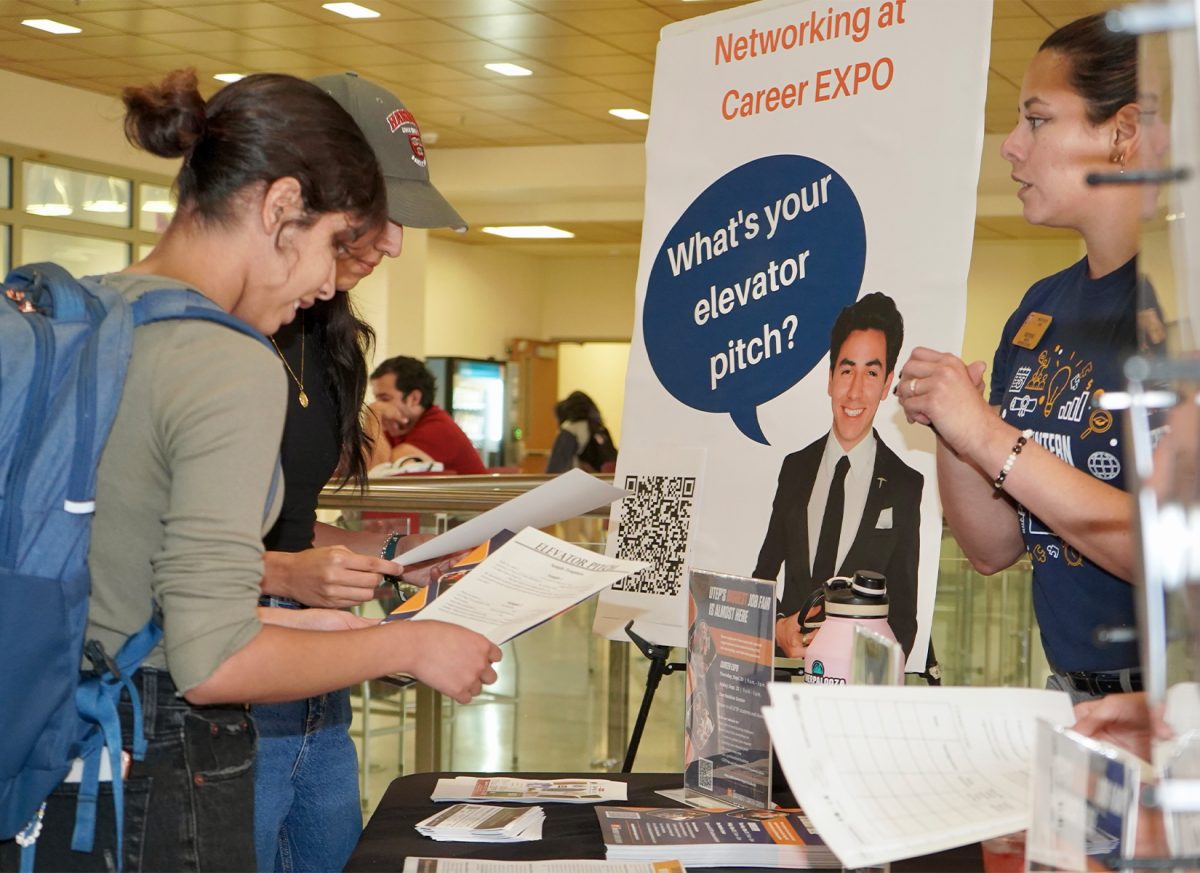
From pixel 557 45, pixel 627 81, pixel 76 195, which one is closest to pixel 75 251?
pixel 76 195

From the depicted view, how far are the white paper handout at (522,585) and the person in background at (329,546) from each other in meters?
0.20

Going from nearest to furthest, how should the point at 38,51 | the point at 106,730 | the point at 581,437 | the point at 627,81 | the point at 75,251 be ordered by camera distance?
the point at 106,730, the point at 38,51, the point at 627,81, the point at 75,251, the point at 581,437

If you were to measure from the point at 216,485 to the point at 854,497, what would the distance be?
1.12m

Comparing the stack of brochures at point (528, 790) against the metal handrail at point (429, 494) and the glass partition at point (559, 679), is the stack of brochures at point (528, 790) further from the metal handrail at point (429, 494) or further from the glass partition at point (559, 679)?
the glass partition at point (559, 679)

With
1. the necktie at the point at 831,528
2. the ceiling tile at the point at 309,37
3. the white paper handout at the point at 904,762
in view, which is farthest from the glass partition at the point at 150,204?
the white paper handout at the point at 904,762

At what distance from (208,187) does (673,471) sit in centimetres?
115

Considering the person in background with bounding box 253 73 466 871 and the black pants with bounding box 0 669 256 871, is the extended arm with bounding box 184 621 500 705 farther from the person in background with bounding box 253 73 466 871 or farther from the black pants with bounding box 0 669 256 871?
the person in background with bounding box 253 73 466 871

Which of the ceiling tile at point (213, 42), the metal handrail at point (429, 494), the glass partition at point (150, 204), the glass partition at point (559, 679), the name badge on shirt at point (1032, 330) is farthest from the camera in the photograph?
the glass partition at point (150, 204)

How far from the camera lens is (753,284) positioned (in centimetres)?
204

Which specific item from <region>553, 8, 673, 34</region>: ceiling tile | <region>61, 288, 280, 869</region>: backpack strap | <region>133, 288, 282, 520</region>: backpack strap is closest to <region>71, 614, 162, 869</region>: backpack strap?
<region>61, 288, 280, 869</region>: backpack strap

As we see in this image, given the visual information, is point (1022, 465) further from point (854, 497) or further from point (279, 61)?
point (279, 61)

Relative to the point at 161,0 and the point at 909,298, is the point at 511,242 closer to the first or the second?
the point at 161,0

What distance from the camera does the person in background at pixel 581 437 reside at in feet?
29.9

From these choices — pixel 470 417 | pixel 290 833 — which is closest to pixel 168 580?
pixel 290 833
